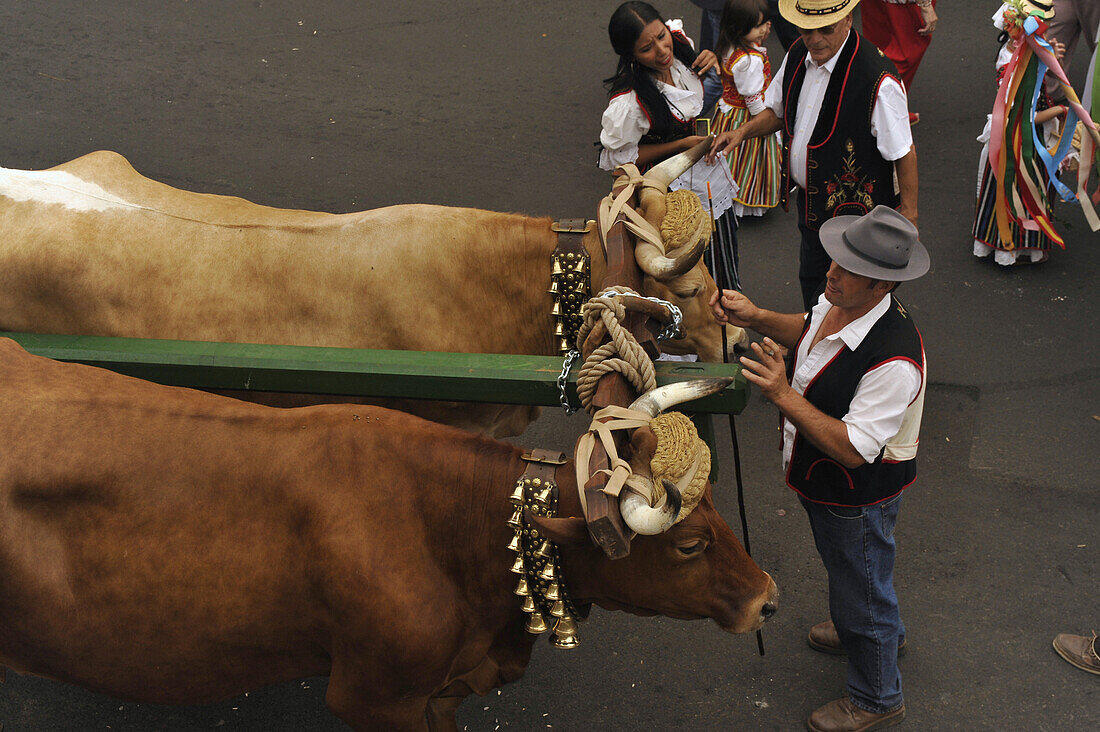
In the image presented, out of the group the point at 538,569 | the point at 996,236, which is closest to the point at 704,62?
the point at 996,236

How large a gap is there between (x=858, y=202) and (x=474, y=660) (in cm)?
294

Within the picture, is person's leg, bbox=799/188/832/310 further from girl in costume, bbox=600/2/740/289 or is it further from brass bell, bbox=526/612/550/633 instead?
brass bell, bbox=526/612/550/633

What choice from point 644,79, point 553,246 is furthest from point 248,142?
point 553,246

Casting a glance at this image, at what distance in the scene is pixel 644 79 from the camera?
4.79m

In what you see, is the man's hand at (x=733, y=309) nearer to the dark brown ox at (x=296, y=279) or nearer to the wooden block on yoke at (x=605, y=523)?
the dark brown ox at (x=296, y=279)

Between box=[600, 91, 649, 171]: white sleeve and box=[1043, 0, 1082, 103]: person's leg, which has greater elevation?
box=[1043, 0, 1082, 103]: person's leg

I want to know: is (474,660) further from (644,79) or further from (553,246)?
(644,79)

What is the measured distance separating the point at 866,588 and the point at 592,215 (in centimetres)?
422

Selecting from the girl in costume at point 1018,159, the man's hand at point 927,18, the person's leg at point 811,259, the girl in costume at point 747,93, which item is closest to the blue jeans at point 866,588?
the person's leg at point 811,259

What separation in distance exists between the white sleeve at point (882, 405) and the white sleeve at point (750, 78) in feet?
11.4

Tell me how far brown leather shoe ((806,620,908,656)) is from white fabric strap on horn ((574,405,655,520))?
2.06 metres

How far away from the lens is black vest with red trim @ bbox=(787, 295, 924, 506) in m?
2.82

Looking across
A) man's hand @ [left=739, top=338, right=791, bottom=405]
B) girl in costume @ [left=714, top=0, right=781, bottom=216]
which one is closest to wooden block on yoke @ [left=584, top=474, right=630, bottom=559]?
man's hand @ [left=739, top=338, right=791, bottom=405]

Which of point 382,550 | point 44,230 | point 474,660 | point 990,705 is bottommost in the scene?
point 990,705
